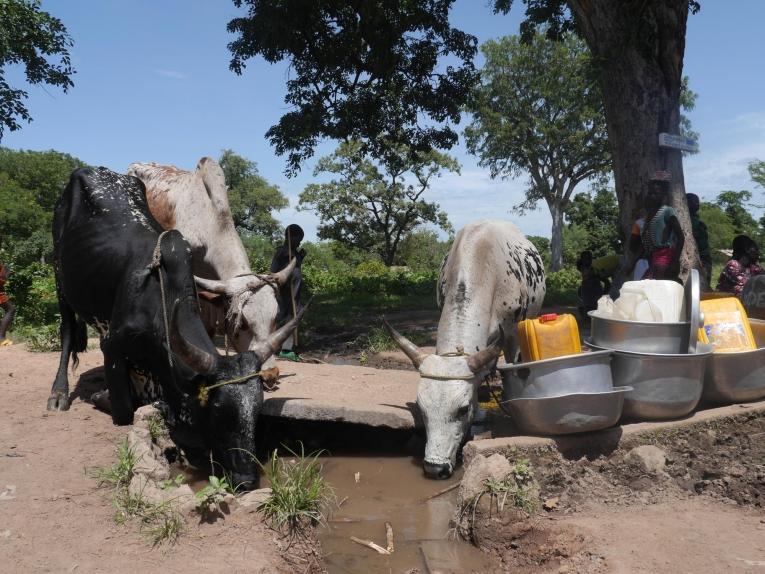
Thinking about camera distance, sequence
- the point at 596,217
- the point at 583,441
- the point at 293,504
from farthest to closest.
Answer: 1. the point at 596,217
2. the point at 583,441
3. the point at 293,504

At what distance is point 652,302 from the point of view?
15.5 ft

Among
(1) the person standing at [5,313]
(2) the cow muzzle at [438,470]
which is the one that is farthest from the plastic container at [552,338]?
(1) the person standing at [5,313]

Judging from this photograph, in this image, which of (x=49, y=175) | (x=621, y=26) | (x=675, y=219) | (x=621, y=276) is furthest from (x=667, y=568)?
(x=49, y=175)

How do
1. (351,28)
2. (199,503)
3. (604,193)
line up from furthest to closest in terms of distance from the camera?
(604,193) < (351,28) < (199,503)

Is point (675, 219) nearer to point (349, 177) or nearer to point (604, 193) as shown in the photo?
point (349, 177)

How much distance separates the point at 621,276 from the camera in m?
7.93

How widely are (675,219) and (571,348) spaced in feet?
10.5

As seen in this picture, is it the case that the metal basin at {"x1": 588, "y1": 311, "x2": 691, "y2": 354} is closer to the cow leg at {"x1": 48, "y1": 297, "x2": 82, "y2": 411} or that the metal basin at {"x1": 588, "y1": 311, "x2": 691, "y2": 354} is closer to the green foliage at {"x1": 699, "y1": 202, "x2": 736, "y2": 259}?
the cow leg at {"x1": 48, "y1": 297, "x2": 82, "y2": 411}

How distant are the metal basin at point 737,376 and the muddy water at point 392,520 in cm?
209

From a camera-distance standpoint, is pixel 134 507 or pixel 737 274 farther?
pixel 737 274

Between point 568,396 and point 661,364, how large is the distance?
82cm

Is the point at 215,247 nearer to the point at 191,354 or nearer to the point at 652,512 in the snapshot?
the point at 191,354

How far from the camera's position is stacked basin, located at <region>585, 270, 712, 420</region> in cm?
438

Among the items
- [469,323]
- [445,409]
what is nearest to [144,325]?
[445,409]
